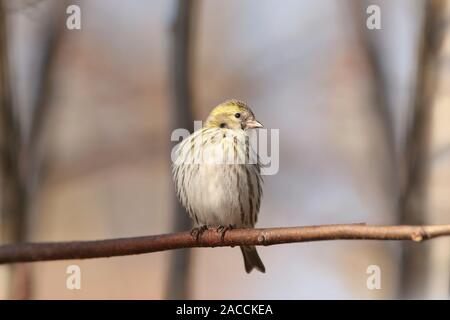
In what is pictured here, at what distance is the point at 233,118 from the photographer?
15.5 feet

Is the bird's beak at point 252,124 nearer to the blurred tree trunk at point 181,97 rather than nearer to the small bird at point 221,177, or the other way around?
the small bird at point 221,177

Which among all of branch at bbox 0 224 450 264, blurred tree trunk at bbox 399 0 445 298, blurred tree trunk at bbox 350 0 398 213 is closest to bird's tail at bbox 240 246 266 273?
blurred tree trunk at bbox 399 0 445 298

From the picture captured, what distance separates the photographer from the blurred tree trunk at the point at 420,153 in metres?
4.01

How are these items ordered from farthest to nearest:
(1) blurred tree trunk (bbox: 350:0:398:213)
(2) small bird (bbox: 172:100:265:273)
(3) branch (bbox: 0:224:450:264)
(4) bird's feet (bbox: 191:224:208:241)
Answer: (1) blurred tree trunk (bbox: 350:0:398:213), (2) small bird (bbox: 172:100:265:273), (4) bird's feet (bbox: 191:224:208:241), (3) branch (bbox: 0:224:450:264)

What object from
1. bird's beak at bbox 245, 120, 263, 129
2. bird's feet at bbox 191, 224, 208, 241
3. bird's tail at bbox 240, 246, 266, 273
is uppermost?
bird's beak at bbox 245, 120, 263, 129

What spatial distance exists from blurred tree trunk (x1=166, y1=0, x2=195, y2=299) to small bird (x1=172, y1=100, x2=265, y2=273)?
0.78ft

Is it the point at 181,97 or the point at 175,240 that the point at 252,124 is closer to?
the point at 181,97

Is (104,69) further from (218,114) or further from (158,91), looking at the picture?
→ (218,114)

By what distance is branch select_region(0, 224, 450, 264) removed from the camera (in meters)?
2.40

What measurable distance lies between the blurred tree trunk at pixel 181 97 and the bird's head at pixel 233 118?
0.62ft

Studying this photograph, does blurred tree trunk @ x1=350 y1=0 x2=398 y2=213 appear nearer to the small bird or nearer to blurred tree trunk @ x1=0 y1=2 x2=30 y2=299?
the small bird

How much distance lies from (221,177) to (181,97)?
0.81m

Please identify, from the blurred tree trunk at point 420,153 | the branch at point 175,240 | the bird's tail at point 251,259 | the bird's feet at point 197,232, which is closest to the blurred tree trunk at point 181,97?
the bird's tail at point 251,259

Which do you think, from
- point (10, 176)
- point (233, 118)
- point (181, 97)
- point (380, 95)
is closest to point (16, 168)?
point (10, 176)
